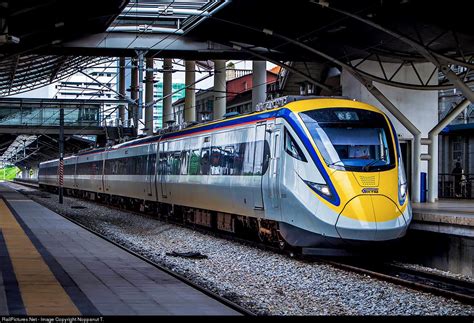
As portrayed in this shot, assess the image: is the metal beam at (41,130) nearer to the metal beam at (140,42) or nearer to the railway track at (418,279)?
the metal beam at (140,42)

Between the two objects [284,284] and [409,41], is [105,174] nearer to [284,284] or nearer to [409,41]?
[409,41]

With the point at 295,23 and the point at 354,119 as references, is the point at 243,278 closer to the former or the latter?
the point at 354,119

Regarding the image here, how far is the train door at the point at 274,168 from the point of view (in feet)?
52.5

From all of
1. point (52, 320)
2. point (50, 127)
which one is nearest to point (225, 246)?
point (52, 320)

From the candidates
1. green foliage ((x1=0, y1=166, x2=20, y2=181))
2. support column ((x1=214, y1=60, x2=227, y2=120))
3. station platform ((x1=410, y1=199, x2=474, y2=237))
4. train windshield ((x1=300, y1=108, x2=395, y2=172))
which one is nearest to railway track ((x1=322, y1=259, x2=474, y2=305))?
station platform ((x1=410, y1=199, x2=474, y2=237))

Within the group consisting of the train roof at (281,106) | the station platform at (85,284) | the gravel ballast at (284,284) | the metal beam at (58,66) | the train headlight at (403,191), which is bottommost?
the gravel ballast at (284,284)

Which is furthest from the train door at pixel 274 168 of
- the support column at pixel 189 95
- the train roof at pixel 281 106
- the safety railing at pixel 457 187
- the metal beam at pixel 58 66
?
the metal beam at pixel 58 66

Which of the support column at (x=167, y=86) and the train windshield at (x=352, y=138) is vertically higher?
the support column at (x=167, y=86)

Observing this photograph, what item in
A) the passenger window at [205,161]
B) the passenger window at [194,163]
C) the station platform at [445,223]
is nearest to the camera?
the station platform at [445,223]

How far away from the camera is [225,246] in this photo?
62.0ft

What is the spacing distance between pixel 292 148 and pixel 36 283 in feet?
21.3

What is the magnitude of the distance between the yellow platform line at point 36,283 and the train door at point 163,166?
961 centimetres

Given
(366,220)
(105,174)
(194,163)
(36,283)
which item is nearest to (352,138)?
(366,220)

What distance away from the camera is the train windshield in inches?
583
